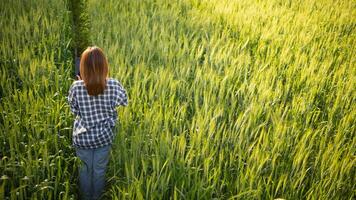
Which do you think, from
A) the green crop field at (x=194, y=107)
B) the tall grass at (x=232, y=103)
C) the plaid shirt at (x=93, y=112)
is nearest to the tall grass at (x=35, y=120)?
the green crop field at (x=194, y=107)

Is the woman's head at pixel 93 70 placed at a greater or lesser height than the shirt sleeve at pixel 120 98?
greater

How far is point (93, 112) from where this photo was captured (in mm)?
1608

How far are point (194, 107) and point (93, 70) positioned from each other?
38.0 inches

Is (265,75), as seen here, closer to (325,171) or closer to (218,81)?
(218,81)

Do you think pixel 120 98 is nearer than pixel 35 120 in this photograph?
Yes

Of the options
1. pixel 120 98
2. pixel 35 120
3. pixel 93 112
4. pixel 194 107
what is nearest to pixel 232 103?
pixel 194 107

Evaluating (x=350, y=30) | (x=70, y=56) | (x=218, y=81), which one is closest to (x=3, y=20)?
(x=70, y=56)

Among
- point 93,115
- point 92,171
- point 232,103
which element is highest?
point 93,115

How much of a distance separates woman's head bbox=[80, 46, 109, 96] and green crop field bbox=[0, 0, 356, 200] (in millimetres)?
387

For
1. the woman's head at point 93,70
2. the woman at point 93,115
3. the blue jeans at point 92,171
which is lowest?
the blue jeans at point 92,171

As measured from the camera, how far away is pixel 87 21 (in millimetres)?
3709

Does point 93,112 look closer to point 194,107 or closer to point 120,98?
point 120,98

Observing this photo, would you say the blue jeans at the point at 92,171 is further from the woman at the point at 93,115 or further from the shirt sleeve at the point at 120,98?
the shirt sleeve at the point at 120,98

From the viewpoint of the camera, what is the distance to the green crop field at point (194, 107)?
5.40ft
